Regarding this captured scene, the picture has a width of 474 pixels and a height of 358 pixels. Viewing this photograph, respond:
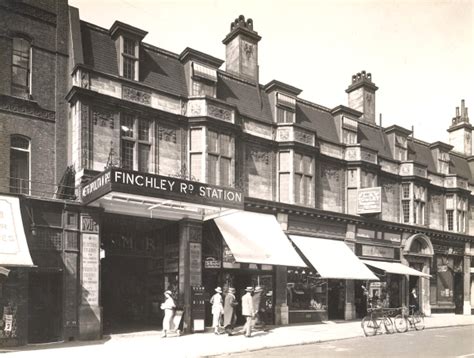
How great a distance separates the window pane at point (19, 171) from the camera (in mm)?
16016

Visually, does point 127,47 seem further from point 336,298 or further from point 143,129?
point 336,298

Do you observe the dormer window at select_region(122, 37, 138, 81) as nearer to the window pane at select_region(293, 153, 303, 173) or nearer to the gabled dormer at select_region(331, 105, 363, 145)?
the window pane at select_region(293, 153, 303, 173)

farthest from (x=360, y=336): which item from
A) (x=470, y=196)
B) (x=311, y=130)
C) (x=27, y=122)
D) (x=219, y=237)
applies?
(x=470, y=196)

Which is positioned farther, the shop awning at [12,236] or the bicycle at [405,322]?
the bicycle at [405,322]

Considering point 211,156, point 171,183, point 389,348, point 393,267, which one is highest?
point 211,156

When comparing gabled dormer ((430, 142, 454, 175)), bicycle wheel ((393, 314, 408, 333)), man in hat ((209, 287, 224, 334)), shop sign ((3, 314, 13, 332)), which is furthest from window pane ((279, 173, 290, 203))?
gabled dormer ((430, 142, 454, 175))

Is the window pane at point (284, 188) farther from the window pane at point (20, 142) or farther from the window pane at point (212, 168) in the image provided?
the window pane at point (20, 142)

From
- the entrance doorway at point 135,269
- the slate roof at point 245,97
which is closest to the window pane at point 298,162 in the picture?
the slate roof at point 245,97

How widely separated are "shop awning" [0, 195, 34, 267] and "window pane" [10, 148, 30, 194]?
165cm

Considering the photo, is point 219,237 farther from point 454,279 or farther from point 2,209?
point 454,279

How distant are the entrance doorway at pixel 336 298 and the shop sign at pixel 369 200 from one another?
378 cm

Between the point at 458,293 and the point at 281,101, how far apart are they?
1816 cm

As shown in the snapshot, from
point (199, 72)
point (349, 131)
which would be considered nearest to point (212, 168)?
point (199, 72)

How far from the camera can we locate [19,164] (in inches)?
639
